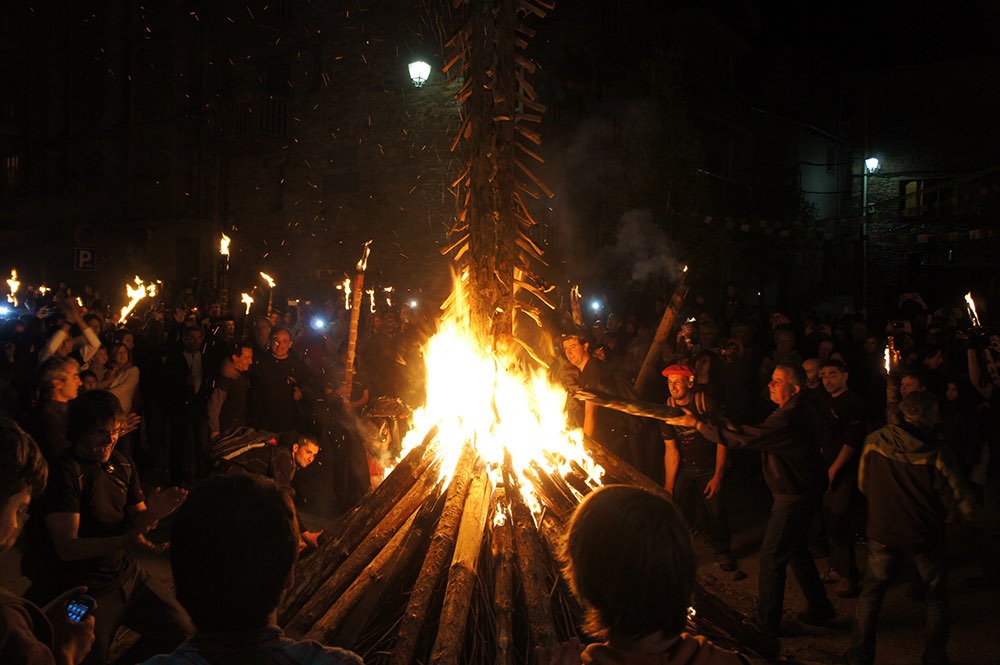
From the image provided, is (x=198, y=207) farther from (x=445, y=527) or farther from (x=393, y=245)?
(x=445, y=527)

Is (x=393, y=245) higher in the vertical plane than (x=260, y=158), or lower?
lower

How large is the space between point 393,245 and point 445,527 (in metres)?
17.8

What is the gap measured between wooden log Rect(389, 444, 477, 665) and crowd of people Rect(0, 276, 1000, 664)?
116 centimetres

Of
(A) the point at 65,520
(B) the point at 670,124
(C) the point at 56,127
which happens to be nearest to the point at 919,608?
(A) the point at 65,520

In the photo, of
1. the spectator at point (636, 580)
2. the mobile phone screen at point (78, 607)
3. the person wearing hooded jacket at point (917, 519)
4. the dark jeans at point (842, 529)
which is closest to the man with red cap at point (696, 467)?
the dark jeans at point (842, 529)

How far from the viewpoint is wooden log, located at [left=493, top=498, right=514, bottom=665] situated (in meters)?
4.02

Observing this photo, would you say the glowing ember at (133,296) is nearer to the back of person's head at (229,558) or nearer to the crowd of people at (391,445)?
the crowd of people at (391,445)

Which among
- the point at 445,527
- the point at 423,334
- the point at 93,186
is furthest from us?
the point at 93,186

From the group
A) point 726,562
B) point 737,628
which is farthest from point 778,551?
point 726,562

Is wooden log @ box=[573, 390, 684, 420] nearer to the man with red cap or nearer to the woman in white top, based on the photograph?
the man with red cap

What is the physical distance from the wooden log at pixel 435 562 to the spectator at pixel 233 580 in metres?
2.19

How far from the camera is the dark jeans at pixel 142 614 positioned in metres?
4.03

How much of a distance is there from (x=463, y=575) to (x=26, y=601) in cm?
231

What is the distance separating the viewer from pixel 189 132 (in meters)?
26.3
